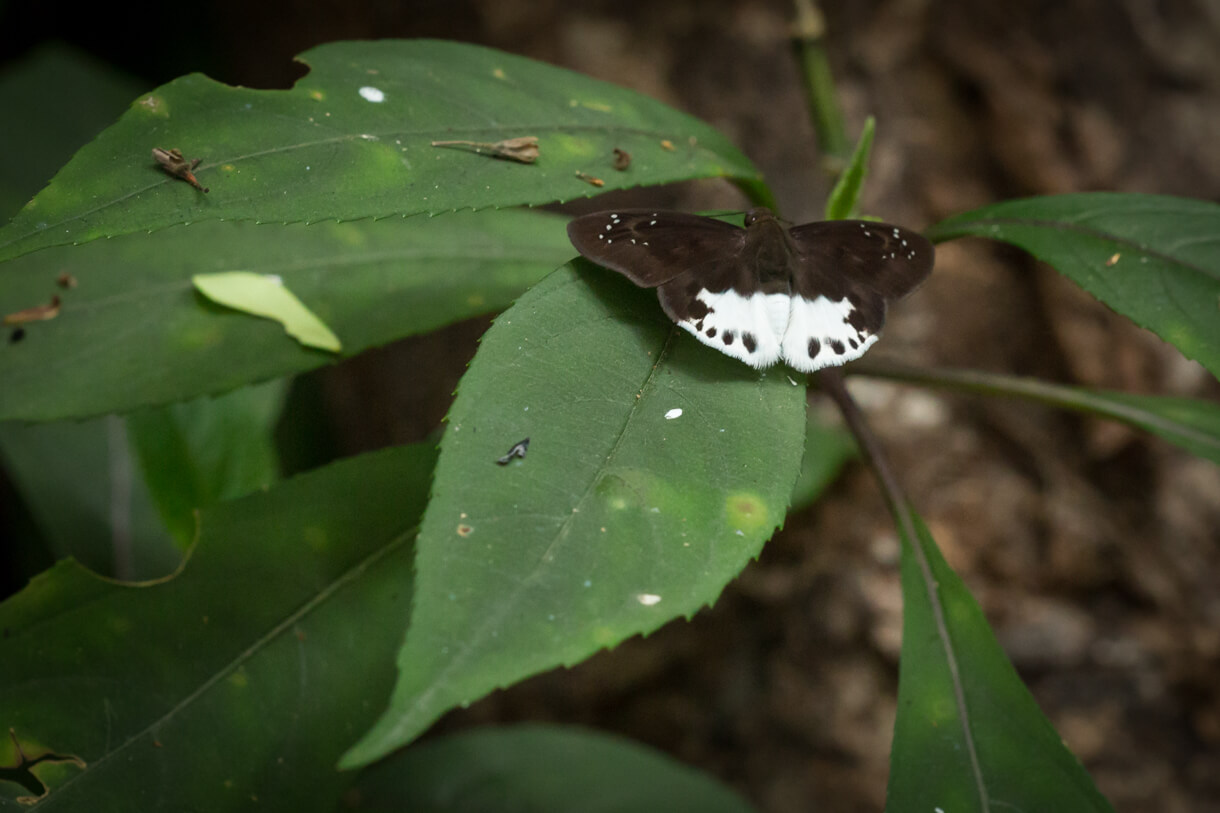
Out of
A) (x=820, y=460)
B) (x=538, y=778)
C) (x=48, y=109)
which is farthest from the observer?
(x=48, y=109)

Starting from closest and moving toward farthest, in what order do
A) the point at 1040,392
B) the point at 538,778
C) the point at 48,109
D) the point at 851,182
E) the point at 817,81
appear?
the point at 851,182, the point at 1040,392, the point at 817,81, the point at 538,778, the point at 48,109

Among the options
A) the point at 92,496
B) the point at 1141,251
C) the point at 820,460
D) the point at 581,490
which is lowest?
the point at 92,496

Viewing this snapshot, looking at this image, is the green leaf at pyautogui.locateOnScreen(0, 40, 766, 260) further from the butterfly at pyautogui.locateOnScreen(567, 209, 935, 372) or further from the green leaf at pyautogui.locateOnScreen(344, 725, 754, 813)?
the green leaf at pyautogui.locateOnScreen(344, 725, 754, 813)

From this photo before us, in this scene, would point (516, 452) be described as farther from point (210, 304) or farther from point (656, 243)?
point (210, 304)

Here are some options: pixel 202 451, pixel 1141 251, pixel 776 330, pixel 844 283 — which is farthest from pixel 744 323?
pixel 202 451

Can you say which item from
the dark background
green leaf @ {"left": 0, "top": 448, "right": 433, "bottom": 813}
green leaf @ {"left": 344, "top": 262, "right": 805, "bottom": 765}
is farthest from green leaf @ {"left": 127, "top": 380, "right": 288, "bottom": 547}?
green leaf @ {"left": 344, "top": 262, "right": 805, "bottom": 765}

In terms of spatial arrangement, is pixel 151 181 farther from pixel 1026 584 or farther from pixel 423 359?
pixel 1026 584

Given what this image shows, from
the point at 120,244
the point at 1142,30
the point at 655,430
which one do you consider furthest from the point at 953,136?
the point at 120,244
